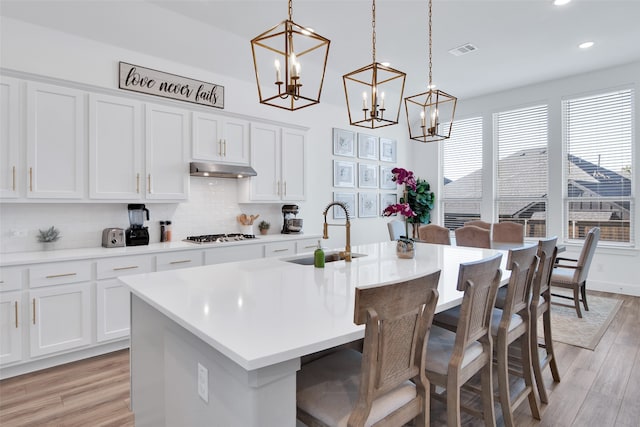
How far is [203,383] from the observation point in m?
1.34

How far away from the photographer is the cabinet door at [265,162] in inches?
180

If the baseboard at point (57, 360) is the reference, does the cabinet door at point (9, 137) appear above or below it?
above

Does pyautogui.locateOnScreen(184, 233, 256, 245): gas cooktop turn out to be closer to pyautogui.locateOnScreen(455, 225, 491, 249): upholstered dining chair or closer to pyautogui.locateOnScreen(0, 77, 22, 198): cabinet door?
pyautogui.locateOnScreen(0, 77, 22, 198): cabinet door

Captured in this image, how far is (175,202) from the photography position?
397 centimetres

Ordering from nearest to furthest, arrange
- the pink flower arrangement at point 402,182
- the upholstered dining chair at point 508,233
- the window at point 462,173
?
the pink flower arrangement at point 402,182, the upholstered dining chair at point 508,233, the window at point 462,173

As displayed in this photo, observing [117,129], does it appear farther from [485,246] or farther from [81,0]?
[485,246]

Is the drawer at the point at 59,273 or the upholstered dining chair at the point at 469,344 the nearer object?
the upholstered dining chair at the point at 469,344

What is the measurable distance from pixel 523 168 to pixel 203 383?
633 cm

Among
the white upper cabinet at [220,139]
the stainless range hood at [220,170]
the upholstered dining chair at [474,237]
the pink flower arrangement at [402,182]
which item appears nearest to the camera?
the pink flower arrangement at [402,182]

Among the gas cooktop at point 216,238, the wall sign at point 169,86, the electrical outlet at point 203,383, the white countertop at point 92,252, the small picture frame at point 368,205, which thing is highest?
the wall sign at point 169,86

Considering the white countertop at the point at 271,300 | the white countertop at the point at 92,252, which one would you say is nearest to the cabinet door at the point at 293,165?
the white countertop at the point at 92,252

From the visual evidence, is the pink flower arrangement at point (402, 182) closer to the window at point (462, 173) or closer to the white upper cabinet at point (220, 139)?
the white upper cabinet at point (220, 139)

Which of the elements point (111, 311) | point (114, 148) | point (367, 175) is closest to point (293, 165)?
point (367, 175)

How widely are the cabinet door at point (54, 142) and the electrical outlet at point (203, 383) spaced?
2.67 meters
